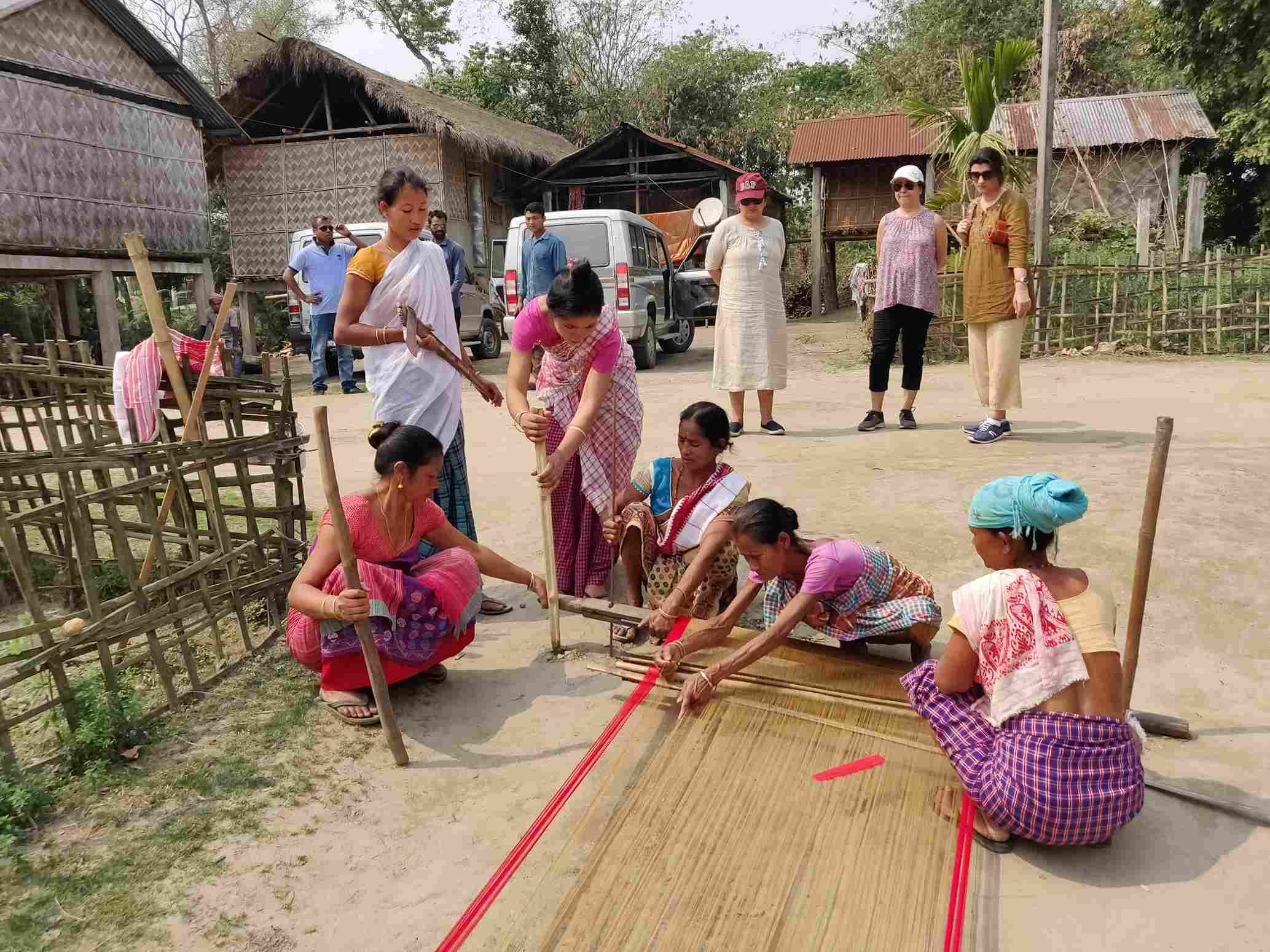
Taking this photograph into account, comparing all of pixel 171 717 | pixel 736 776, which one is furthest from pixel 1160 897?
pixel 171 717

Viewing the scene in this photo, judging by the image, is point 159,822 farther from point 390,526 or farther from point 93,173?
point 93,173

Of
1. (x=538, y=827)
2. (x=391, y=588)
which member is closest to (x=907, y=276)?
(x=391, y=588)

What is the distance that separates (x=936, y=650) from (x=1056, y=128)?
16.2 meters

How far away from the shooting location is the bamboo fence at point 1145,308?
30.5ft

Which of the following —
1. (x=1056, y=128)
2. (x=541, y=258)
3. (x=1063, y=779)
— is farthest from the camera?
(x=1056, y=128)

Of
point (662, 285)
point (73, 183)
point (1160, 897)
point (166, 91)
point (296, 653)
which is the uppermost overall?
point (166, 91)

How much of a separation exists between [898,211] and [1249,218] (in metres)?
17.6

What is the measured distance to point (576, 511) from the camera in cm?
344

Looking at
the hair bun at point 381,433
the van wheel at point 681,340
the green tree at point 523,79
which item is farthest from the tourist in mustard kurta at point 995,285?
the green tree at point 523,79

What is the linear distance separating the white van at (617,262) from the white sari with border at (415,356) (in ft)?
17.6

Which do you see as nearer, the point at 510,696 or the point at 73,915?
the point at 73,915

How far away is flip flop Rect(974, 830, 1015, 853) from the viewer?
1.92 meters

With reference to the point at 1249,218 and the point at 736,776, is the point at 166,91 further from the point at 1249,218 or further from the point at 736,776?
the point at 1249,218

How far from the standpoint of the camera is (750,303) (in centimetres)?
567
